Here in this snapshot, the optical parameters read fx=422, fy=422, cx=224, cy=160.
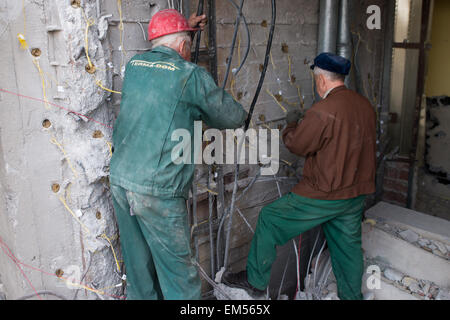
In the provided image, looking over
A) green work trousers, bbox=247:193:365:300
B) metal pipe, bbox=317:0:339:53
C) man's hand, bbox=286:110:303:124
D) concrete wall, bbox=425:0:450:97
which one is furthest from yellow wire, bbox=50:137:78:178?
concrete wall, bbox=425:0:450:97

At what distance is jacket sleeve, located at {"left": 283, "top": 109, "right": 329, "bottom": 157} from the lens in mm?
2352

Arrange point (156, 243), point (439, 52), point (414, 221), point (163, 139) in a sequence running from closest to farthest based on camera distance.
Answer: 1. point (163, 139)
2. point (156, 243)
3. point (414, 221)
4. point (439, 52)

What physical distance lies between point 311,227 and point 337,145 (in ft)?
1.73

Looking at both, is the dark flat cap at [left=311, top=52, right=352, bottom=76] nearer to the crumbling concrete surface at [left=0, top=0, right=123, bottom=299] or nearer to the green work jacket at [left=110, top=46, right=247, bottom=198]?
the green work jacket at [left=110, top=46, right=247, bottom=198]

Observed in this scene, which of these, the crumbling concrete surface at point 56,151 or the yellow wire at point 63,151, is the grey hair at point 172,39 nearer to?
the crumbling concrete surface at point 56,151

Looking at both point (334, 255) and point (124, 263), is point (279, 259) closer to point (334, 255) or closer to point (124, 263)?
point (334, 255)

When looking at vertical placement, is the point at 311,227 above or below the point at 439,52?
below

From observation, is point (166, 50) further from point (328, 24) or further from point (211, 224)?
point (328, 24)

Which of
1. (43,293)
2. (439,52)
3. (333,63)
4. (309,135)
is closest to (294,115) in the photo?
(309,135)

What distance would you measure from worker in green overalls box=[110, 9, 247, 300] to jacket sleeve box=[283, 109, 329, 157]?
0.46 metres

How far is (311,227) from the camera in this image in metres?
2.55

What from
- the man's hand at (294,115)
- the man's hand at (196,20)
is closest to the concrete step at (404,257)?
the man's hand at (294,115)

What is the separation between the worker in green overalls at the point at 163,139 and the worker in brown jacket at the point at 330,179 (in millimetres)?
547

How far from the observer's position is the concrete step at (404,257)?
111 inches
